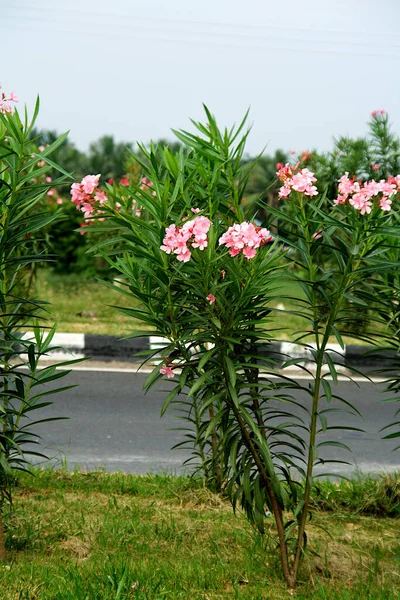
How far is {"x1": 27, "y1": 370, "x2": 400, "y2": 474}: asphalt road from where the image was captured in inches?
207

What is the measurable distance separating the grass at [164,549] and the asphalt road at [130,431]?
646 mm

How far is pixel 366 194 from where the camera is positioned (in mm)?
2811

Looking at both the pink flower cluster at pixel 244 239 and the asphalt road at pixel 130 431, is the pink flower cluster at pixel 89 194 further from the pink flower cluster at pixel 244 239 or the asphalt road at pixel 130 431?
the asphalt road at pixel 130 431

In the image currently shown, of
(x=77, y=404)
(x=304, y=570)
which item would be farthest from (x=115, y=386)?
(x=304, y=570)

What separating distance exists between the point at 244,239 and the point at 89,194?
58cm

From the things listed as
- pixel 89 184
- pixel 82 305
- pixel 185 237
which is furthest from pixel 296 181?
pixel 82 305

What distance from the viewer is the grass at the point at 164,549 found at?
2992mm

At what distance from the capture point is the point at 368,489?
427cm

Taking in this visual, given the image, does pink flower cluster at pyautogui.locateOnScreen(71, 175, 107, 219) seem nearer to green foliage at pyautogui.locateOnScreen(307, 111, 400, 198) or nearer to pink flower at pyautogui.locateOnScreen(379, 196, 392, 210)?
pink flower at pyautogui.locateOnScreen(379, 196, 392, 210)

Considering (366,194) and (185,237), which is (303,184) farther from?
(185,237)

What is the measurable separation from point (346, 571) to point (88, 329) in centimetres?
580

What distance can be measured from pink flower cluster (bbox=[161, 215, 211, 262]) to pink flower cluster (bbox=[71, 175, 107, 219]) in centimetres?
34

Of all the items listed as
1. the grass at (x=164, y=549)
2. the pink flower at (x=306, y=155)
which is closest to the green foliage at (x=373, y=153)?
the pink flower at (x=306, y=155)

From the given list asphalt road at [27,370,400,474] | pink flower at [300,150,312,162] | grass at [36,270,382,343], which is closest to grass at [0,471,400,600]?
asphalt road at [27,370,400,474]
